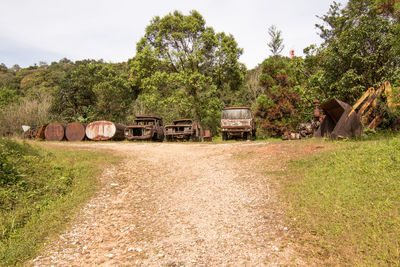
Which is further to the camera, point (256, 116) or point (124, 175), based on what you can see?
point (256, 116)

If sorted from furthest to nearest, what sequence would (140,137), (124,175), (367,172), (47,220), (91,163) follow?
(140,137), (91,163), (124,175), (367,172), (47,220)

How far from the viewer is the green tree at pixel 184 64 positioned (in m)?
22.5

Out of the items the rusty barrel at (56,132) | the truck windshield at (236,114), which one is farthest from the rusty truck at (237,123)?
the rusty barrel at (56,132)

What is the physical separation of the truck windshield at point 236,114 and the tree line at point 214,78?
82.7 inches

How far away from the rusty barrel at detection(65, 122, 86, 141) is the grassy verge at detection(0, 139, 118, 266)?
949cm

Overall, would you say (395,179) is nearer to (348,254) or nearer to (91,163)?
(348,254)

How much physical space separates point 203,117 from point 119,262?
2293 centimetres

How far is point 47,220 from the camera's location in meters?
4.48

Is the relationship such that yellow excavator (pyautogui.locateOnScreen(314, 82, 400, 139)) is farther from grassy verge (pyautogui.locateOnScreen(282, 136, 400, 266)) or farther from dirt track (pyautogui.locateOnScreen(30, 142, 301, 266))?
dirt track (pyautogui.locateOnScreen(30, 142, 301, 266))

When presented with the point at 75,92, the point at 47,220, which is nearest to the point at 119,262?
the point at 47,220

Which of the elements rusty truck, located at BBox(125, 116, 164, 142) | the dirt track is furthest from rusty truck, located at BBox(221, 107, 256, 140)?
the dirt track

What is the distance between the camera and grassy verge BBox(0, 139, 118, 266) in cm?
387

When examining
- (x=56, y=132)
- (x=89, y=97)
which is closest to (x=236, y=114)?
(x=56, y=132)

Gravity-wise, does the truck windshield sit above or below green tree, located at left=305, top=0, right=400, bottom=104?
below
